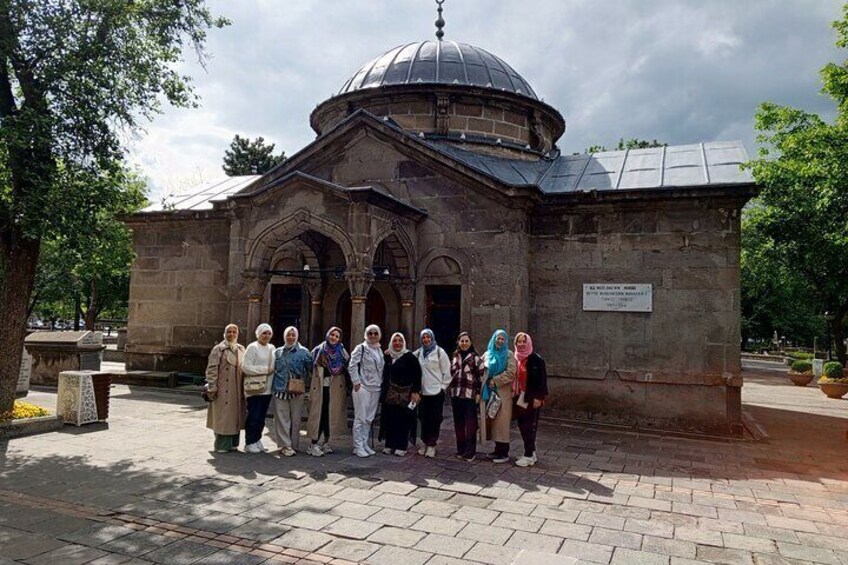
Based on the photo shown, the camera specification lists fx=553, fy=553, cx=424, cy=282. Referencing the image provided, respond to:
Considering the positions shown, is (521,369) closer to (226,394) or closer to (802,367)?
(226,394)

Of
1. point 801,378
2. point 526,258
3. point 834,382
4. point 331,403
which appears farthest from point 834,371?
point 331,403

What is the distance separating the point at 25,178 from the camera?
7.82 metres

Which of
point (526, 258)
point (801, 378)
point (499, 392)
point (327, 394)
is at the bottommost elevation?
point (801, 378)

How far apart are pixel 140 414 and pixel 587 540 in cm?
870

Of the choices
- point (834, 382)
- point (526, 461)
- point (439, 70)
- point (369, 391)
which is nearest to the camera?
point (526, 461)

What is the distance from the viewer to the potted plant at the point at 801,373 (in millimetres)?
21719

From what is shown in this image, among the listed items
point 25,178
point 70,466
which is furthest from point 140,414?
point 25,178

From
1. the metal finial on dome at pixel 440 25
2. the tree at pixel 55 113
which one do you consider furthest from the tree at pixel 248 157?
the tree at pixel 55 113

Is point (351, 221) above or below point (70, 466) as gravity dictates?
above

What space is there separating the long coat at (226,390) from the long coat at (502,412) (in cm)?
345

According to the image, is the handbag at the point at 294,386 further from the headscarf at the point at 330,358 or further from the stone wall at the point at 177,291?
the stone wall at the point at 177,291

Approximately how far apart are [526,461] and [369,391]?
93.6 inches

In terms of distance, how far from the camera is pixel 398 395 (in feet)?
25.6

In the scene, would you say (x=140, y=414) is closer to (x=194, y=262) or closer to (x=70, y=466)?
(x=70, y=466)
